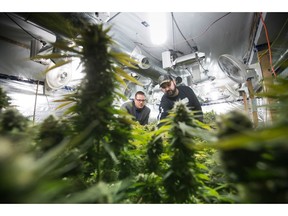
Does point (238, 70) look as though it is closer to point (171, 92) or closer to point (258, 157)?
point (171, 92)

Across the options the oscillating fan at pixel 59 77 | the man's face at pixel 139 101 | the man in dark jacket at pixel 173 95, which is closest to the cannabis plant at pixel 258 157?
the man in dark jacket at pixel 173 95

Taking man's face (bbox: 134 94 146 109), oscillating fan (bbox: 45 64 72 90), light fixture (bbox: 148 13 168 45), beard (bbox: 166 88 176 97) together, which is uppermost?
light fixture (bbox: 148 13 168 45)

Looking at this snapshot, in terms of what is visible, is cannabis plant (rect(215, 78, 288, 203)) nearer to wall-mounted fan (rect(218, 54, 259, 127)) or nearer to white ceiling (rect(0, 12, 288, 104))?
white ceiling (rect(0, 12, 288, 104))

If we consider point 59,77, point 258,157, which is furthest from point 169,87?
point 258,157

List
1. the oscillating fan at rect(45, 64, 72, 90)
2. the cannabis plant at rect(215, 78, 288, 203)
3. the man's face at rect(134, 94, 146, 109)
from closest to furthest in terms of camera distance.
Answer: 1. the cannabis plant at rect(215, 78, 288, 203)
2. the oscillating fan at rect(45, 64, 72, 90)
3. the man's face at rect(134, 94, 146, 109)

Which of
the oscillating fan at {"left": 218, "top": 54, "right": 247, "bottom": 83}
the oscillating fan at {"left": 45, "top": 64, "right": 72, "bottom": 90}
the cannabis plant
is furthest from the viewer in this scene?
the oscillating fan at {"left": 45, "top": 64, "right": 72, "bottom": 90}

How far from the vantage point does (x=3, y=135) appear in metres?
0.39

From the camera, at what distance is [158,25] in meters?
2.20

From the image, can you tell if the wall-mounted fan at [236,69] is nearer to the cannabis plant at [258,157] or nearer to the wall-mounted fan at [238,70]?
the wall-mounted fan at [238,70]

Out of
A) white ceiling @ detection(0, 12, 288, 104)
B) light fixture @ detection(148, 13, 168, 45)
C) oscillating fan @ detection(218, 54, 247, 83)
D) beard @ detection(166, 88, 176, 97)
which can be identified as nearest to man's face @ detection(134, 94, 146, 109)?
white ceiling @ detection(0, 12, 288, 104)

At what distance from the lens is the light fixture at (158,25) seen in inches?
81.6

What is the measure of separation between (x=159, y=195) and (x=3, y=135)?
1.52 feet

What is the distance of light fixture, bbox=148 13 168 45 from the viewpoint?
207 cm

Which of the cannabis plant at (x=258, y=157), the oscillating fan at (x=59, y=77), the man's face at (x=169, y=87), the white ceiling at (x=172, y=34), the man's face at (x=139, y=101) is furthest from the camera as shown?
the man's face at (x=139, y=101)
